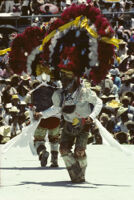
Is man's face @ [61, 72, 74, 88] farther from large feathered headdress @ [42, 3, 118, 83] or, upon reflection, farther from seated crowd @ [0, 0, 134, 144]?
seated crowd @ [0, 0, 134, 144]

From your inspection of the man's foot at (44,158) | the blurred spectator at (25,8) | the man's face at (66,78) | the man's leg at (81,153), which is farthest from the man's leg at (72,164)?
the blurred spectator at (25,8)

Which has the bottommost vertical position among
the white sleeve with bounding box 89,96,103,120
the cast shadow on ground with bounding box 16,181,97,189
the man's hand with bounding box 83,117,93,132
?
the cast shadow on ground with bounding box 16,181,97,189

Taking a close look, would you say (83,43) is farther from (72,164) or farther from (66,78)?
(72,164)

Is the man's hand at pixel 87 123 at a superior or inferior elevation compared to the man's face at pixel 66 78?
inferior

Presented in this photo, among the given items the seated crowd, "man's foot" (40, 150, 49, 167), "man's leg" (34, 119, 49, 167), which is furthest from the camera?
the seated crowd

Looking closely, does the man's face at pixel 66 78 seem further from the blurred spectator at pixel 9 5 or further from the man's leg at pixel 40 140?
the blurred spectator at pixel 9 5

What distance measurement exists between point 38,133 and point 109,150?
3.37 m

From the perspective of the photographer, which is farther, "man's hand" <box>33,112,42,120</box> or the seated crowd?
the seated crowd

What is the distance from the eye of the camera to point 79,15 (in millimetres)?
9344

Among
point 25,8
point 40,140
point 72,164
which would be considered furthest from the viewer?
point 25,8

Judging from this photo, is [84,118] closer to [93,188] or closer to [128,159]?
[93,188]

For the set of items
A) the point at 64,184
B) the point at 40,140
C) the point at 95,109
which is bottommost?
the point at 40,140

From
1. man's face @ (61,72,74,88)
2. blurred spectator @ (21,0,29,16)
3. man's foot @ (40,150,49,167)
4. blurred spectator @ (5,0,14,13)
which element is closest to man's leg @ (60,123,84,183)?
man's face @ (61,72,74,88)

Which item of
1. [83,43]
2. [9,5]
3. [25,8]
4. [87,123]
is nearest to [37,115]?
[87,123]
